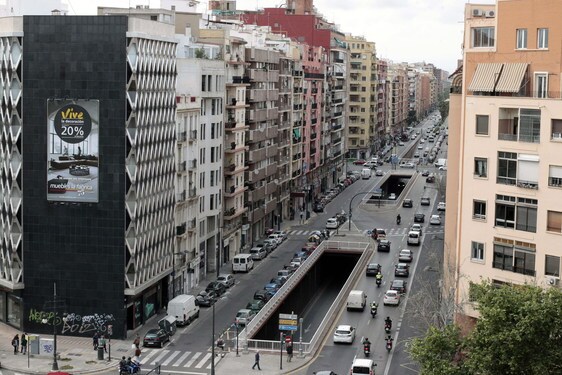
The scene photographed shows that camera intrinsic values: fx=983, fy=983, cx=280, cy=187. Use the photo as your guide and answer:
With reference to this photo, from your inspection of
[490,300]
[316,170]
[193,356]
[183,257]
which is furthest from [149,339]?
[316,170]

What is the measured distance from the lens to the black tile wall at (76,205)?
8131cm

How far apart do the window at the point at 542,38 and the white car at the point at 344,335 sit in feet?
97.2

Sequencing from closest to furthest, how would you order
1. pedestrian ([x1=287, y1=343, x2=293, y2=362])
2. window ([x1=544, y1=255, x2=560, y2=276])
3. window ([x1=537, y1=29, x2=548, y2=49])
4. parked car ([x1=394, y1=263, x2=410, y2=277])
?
window ([x1=544, y1=255, x2=560, y2=276])
window ([x1=537, y1=29, x2=548, y2=49])
pedestrian ([x1=287, y1=343, x2=293, y2=362])
parked car ([x1=394, y1=263, x2=410, y2=277])

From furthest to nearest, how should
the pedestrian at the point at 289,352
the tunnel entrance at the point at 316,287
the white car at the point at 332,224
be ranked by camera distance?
the white car at the point at 332,224 → the tunnel entrance at the point at 316,287 → the pedestrian at the point at 289,352

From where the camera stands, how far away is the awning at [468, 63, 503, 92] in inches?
2488

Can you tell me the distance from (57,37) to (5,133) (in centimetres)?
953

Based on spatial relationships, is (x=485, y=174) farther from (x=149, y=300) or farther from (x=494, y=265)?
(x=149, y=300)

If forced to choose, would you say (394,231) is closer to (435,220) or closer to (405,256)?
(435,220)

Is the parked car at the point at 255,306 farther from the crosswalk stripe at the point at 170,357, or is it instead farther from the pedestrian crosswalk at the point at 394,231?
the pedestrian crosswalk at the point at 394,231

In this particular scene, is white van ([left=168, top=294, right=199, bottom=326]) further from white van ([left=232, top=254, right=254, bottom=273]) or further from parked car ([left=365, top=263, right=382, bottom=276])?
parked car ([left=365, top=263, right=382, bottom=276])

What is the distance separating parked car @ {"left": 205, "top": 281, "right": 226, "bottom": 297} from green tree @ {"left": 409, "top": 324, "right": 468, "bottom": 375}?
5156 cm

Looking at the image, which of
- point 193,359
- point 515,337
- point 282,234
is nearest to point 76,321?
point 193,359

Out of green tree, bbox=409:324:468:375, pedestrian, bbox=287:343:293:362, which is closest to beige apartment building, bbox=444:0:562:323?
green tree, bbox=409:324:468:375

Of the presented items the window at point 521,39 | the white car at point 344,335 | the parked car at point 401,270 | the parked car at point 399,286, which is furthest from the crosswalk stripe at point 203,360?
the parked car at point 401,270
